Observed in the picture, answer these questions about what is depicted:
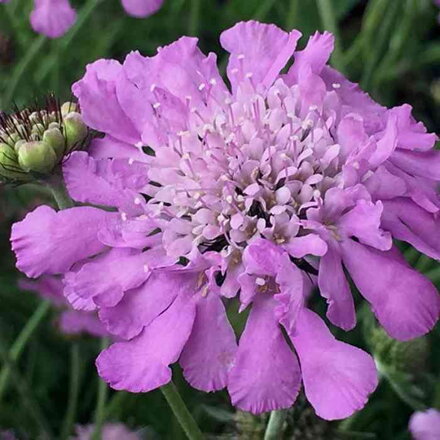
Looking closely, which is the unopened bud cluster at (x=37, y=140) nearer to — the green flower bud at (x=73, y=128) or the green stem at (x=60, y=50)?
the green flower bud at (x=73, y=128)

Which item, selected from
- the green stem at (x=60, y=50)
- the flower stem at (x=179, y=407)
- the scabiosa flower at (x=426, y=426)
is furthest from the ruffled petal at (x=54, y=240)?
the green stem at (x=60, y=50)

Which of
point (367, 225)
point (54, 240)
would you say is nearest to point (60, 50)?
point (54, 240)

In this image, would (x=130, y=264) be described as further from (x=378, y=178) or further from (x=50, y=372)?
(x=50, y=372)

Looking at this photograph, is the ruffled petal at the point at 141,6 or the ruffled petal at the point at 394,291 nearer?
the ruffled petal at the point at 394,291

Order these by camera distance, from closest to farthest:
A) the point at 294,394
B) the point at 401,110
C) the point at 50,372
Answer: the point at 294,394, the point at 401,110, the point at 50,372

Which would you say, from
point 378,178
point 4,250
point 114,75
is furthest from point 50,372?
point 378,178

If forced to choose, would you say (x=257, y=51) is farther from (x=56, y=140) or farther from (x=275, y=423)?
(x=275, y=423)
